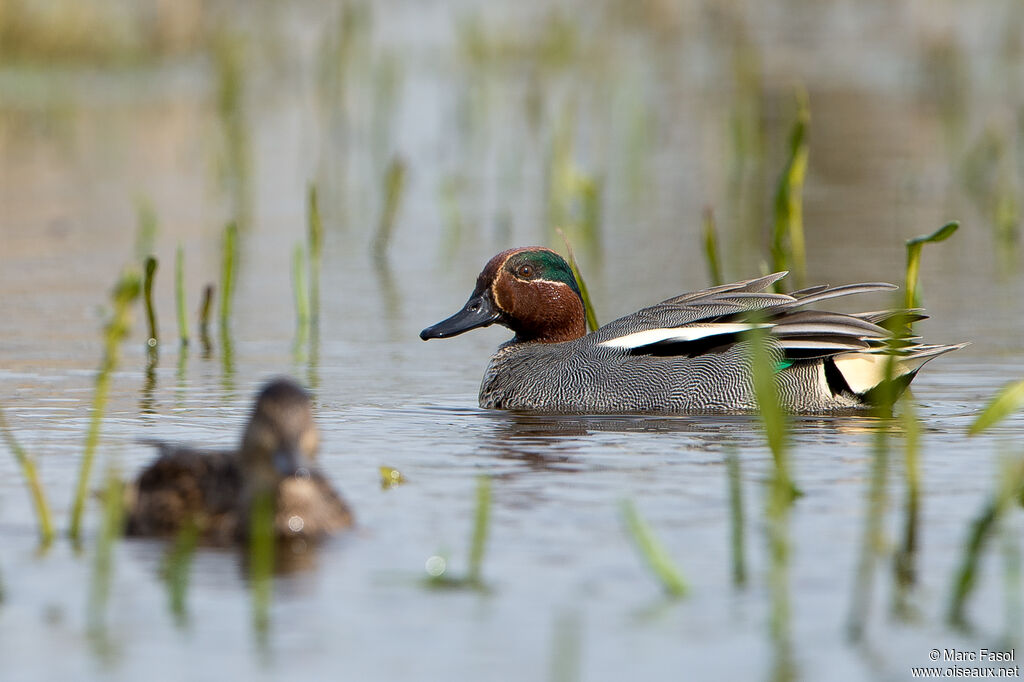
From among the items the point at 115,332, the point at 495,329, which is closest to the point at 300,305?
the point at 495,329

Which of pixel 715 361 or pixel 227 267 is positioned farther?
pixel 227 267

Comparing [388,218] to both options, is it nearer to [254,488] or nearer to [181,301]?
[181,301]

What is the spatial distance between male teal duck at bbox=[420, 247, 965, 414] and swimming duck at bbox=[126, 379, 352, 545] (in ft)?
7.99

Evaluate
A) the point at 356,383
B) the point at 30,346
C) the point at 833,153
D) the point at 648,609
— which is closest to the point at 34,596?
the point at 648,609

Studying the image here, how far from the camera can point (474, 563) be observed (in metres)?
4.50

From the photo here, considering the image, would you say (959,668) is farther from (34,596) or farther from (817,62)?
(817,62)

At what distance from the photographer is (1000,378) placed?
26.1ft

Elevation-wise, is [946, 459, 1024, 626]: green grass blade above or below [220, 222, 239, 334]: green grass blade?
below

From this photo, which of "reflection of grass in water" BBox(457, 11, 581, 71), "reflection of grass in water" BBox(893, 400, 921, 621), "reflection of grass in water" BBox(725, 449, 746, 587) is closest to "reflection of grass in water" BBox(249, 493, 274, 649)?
"reflection of grass in water" BBox(725, 449, 746, 587)

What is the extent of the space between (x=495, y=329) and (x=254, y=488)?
5.10m

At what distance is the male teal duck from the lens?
7055mm

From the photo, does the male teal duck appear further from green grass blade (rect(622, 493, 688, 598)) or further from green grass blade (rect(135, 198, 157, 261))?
green grass blade (rect(135, 198, 157, 261))

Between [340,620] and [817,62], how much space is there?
19.2m

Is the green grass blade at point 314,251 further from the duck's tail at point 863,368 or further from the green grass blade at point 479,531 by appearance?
the green grass blade at point 479,531
